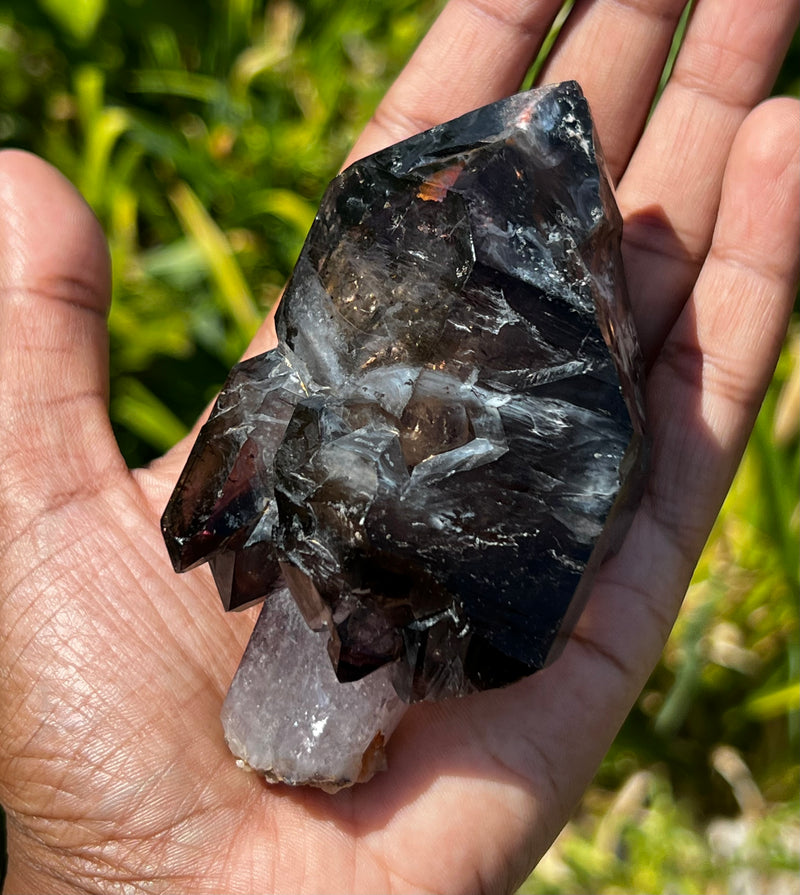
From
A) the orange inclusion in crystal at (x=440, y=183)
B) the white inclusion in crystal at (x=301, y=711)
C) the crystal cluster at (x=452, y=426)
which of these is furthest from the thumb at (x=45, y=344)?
the orange inclusion in crystal at (x=440, y=183)

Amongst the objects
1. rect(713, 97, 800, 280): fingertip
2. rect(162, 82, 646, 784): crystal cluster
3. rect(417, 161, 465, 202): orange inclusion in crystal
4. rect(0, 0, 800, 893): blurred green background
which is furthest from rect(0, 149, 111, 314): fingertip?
rect(713, 97, 800, 280): fingertip

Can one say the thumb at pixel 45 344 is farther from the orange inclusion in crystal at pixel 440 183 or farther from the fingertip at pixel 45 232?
the orange inclusion in crystal at pixel 440 183

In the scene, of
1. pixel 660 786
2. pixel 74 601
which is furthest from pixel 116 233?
pixel 660 786

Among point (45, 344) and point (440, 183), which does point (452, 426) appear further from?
point (45, 344)

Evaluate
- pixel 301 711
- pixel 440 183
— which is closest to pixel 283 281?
pixel 440 183

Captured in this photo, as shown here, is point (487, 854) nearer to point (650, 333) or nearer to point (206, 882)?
point (206, 882)

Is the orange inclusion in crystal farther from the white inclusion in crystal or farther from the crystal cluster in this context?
the white inclusion in crystal

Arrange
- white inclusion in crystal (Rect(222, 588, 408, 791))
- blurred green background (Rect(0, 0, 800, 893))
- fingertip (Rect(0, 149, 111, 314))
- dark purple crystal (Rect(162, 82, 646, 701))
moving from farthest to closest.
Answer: blurred green background (Rect(0, 0, 800, 893)), fingertip (Rect(0, 149, 111, 314)), white inclusion in crystal (Rect(222, 588, 408, 791)), dark purple crystal (Rect(162, 82, 646, 701))
